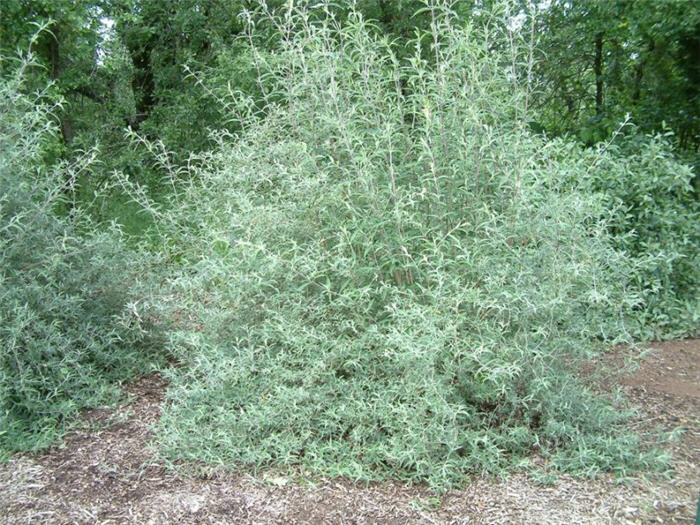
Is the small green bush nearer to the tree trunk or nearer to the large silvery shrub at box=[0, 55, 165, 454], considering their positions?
the tree trunk

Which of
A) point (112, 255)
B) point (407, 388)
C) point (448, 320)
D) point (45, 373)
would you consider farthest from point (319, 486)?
point (112, 255)

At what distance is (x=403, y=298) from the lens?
3477 millimetres

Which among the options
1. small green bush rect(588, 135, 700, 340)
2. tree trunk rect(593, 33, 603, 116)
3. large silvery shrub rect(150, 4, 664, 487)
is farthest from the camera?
tree trunk rect(593, 33, 603, 116)

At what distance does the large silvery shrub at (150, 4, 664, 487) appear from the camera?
3.00 metres

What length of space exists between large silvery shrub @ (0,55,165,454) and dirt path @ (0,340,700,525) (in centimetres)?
36

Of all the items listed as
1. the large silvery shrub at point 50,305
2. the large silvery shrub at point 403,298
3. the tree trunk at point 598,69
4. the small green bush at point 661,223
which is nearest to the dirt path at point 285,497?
the large silvery shrub at point 403,298

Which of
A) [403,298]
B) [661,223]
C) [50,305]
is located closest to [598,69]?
[661,223]

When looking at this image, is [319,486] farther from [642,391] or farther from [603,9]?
[603,9]

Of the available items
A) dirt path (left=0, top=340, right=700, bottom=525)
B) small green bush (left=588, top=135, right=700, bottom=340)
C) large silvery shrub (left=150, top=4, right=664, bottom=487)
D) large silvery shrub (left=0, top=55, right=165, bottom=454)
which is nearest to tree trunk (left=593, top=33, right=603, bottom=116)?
small green bush (left=588, top=135, right=700, bottom=340)

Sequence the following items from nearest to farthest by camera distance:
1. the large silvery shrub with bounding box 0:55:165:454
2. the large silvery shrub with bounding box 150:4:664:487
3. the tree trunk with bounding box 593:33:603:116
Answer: the large silvery shrub with bounding box 150:4:664:487 → the large silvery shrub with bounding box 0:55:165:454 → the tree trunk with bounding box 593:33:603:116

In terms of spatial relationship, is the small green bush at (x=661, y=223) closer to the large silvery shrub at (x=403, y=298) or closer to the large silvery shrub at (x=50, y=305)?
the large silvery shrub at (x=403, y=298)

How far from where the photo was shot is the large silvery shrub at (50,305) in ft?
11.1

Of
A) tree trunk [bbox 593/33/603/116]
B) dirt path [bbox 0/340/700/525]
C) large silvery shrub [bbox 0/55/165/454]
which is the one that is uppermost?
tree trunk [bbox 593/33/603/116]

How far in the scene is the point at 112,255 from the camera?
Answer: 13.4 feet
